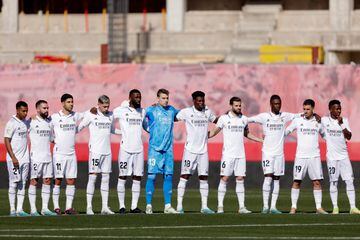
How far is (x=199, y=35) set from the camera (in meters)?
62.1

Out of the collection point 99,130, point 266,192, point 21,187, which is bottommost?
point 266,192

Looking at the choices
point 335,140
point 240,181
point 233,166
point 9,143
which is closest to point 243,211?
point 240,181

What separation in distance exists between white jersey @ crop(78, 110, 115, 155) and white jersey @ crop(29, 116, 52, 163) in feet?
2.38

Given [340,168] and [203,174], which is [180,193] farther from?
[340,168]

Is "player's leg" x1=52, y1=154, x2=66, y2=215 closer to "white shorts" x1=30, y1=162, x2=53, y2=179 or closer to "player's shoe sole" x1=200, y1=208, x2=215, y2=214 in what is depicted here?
"white shorts" x1=30, y1=162, x2=53, y2=179

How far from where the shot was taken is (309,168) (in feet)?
96.8

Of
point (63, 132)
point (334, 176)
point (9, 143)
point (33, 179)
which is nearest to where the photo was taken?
point (9, 143)

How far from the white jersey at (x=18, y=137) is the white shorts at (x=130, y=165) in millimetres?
1840

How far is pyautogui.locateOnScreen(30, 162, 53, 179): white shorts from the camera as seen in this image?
1142 inches

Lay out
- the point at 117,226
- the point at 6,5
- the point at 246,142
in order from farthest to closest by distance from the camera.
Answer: the point at 6,5, the point at 246,142, the point at 117,226

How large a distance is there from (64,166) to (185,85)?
12351mm

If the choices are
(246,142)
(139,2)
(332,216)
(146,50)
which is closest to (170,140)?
(332,216)

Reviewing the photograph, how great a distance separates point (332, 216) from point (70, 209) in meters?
4.88

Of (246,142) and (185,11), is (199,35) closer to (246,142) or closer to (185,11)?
(185,11)
